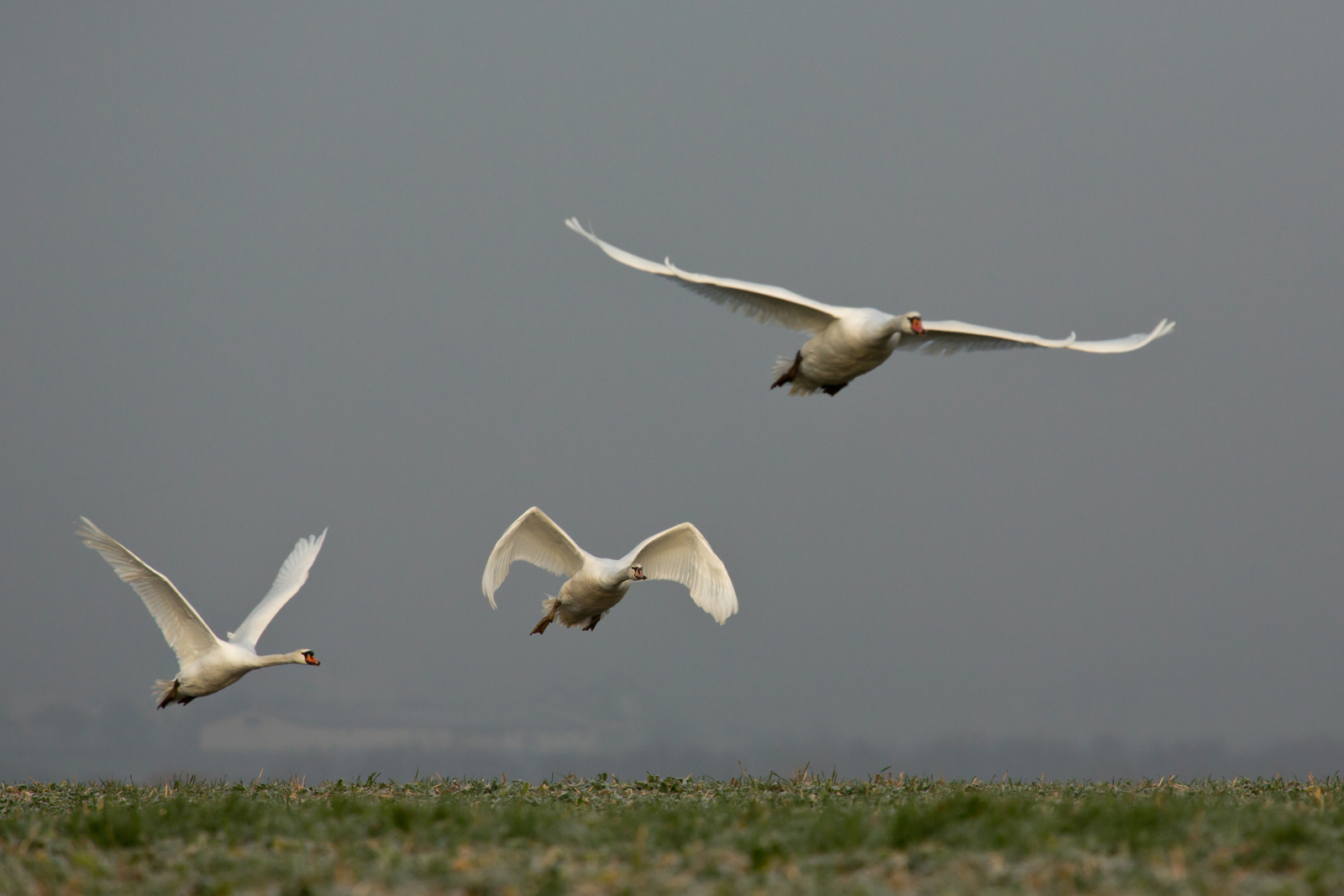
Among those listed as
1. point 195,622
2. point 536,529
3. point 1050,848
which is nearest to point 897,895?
point 1050,848

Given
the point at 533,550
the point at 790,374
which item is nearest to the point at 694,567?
the point at 533,550

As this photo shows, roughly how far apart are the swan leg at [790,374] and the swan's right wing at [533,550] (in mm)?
3238

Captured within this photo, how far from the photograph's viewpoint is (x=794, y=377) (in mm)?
13336

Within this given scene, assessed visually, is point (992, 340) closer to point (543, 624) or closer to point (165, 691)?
point (543, 624)

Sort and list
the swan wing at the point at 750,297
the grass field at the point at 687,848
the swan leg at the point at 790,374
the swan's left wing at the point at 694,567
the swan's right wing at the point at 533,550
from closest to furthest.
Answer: the grass field at the point at 687,848
the swan wing at the point at 750,297
the swan leg at the point at 790,374
the swan's right wing at the point at 533,550
the swan's left wing at the point at 694,567

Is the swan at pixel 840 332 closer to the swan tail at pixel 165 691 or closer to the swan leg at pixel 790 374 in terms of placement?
the swan leg at pixel 790 374

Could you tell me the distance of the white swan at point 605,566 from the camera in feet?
46.4

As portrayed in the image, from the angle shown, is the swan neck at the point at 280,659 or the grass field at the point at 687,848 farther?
the swan neck at the point at 280,659

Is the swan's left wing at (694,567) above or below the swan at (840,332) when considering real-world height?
below

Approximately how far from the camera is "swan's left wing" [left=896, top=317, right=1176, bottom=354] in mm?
12320

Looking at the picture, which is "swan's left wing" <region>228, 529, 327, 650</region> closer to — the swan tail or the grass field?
the swan tail

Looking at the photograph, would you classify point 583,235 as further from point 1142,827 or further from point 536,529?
point 1142,827

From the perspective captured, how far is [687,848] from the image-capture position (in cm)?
701

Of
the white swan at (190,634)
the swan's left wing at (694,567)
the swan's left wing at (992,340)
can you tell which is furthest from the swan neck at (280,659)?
the swan's left wing at (992,340)
